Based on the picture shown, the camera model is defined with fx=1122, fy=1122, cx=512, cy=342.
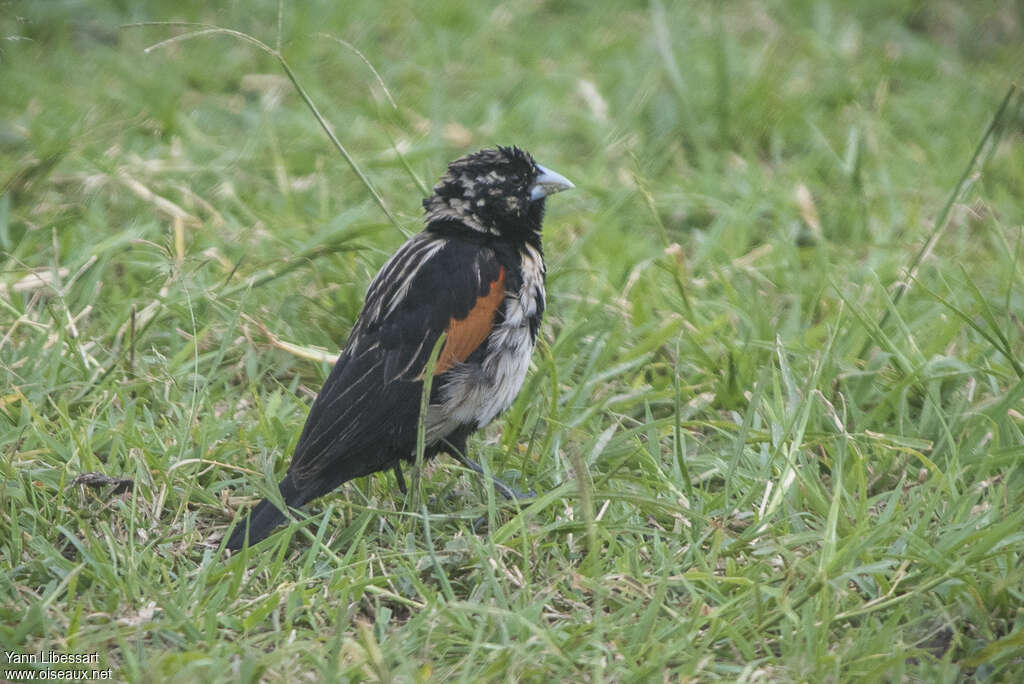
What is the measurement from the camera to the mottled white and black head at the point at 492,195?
3658 millimetres

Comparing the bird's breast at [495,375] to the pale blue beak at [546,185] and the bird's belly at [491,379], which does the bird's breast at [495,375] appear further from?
the pale blue beak at [546,185]

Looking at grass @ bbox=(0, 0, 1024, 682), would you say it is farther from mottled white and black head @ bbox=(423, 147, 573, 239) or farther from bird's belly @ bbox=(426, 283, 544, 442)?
mottled white and black head @ bbox=(423, 147, 573, 239)

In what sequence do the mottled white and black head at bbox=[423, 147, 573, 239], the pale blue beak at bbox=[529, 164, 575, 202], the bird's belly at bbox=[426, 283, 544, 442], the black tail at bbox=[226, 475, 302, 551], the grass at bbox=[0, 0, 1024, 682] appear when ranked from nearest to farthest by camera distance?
the grass at bbox=[0, 0, 1024, 682] < the black tail at bbox=[226, 475, 302, 551] < the bird's belly at bbox=[426, 283, 544, 442] < the mottled white and black head at bbox=[423, 147, 573, 239] < the pale blue beak at bbox=[529, 164, 575, 202]

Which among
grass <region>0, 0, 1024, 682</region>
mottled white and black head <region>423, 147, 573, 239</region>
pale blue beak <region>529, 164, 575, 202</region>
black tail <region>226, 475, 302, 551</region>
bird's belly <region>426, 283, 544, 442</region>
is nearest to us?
grass <region>0, 0, 1024, 682</region>

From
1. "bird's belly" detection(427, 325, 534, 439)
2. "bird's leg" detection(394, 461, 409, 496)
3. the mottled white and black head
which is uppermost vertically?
the mottled white and black head

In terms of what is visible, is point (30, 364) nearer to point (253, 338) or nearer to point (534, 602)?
point (253, 338)

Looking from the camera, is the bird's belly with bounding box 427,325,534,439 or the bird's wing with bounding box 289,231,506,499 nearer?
the bird's wing with bounding box 289,231,506,499

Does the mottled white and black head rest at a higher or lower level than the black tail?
higher

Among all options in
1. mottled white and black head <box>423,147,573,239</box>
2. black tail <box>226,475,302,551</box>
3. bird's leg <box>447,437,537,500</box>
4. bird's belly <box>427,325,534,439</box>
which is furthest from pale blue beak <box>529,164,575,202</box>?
black tail <box>226,475,302,551</box>

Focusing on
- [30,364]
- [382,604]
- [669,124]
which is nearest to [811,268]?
[669,124]

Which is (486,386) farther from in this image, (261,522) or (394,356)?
(261,522)

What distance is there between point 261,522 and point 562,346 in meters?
1.36

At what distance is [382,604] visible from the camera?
2988mm

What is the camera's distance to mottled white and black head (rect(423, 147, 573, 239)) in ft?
12.0
